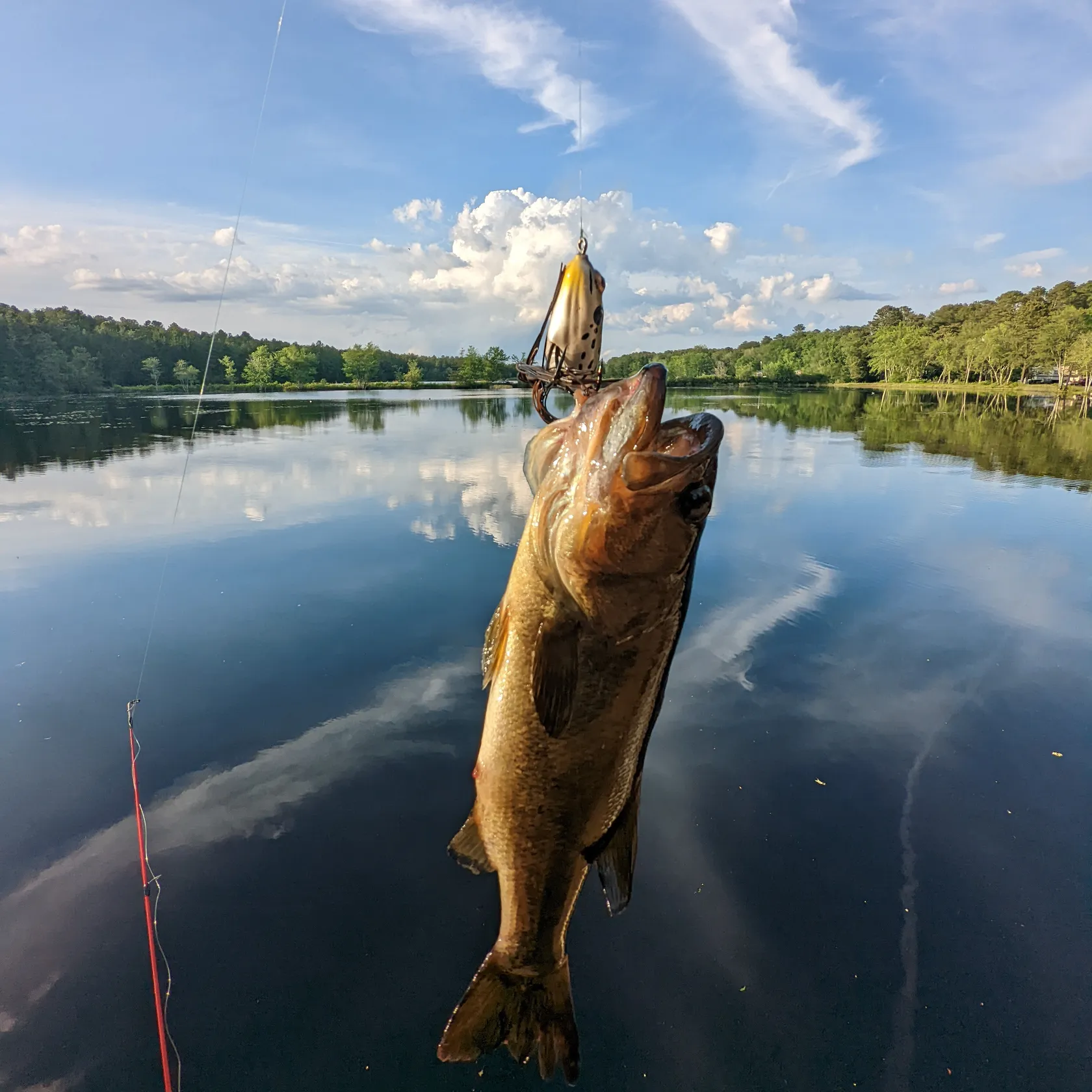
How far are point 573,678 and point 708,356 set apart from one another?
146 m

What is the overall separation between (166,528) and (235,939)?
41.5 feet

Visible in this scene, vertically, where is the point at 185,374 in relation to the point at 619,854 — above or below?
above

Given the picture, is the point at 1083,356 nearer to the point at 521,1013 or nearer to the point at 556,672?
the point at 556,672

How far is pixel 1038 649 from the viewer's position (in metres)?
9.43

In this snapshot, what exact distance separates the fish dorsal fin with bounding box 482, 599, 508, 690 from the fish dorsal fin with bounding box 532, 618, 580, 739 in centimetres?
25

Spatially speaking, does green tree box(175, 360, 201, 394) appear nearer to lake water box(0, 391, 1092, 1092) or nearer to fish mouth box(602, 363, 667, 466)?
lake water box(0, 391, 1092, 1092)

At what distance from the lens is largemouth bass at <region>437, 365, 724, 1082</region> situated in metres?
2.03

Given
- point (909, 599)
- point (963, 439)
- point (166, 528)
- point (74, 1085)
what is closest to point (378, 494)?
point (166, 528)

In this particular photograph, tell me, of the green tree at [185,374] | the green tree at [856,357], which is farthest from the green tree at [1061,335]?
the green tree at [185,374]

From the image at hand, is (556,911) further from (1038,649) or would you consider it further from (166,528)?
(166,528)

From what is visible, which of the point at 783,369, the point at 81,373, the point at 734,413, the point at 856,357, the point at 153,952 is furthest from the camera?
the point at 783,369

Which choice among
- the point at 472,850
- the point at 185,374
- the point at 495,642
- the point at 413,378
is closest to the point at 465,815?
the point at 472,850

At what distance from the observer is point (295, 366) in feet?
412

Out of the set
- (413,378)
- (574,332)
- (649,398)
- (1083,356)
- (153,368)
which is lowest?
(649,398)
